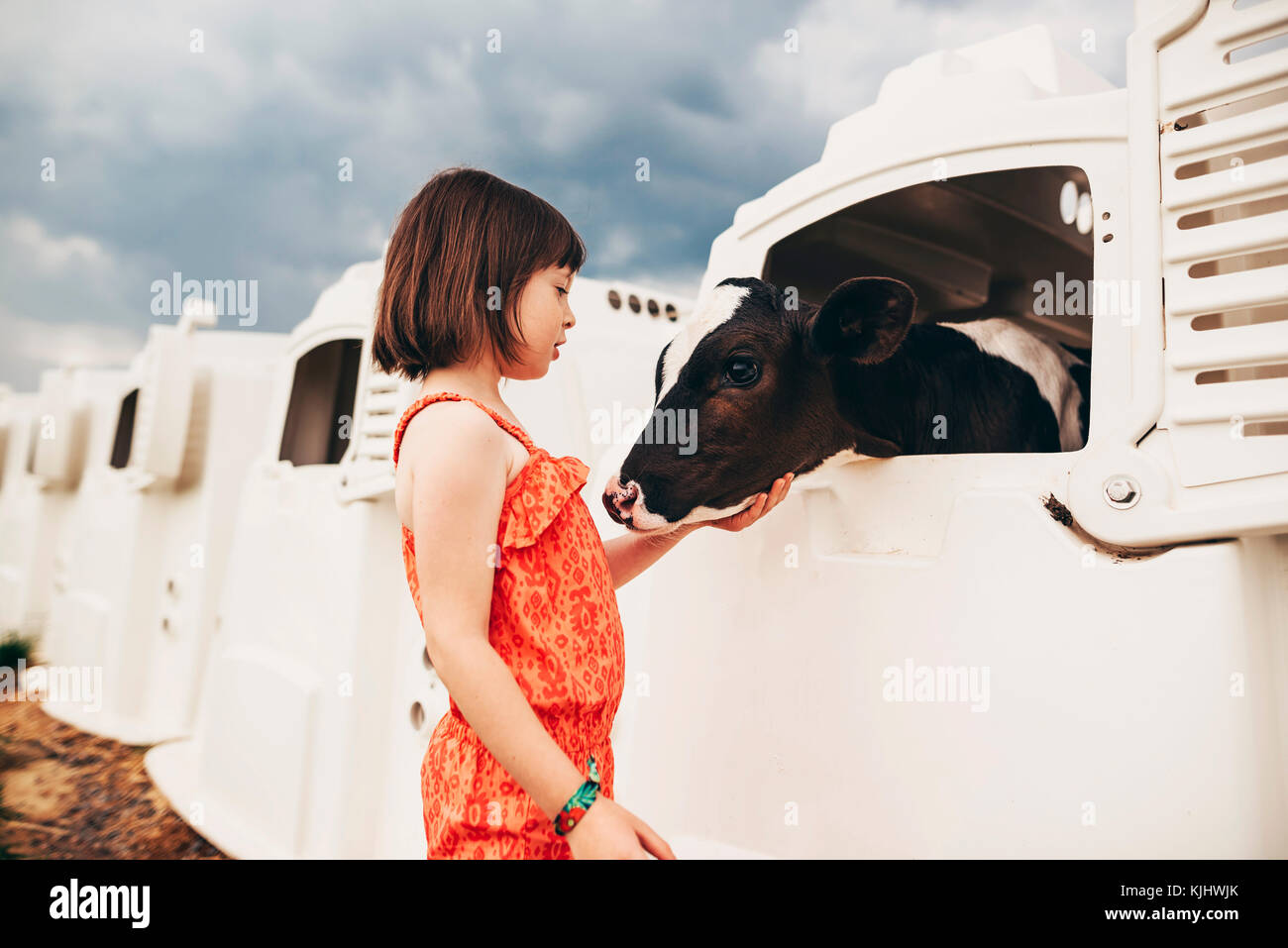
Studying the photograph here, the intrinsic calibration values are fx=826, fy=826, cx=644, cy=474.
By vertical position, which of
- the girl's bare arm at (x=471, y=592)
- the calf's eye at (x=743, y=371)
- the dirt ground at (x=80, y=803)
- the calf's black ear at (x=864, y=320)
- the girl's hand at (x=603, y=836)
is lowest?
the dirt ground at (x=80, y=803)

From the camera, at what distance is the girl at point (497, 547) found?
94 centimetres

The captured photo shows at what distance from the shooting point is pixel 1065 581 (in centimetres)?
142

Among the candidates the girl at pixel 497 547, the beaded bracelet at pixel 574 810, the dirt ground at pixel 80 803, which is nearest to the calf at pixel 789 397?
the girl at pixel 497 547

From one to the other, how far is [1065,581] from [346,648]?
240 centimetres

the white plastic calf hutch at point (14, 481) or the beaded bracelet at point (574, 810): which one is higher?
the white plastic calf hutch at point (14, 481)

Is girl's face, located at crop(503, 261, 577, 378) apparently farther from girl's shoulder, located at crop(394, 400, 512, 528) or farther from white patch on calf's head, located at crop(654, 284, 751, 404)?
white patch on calf's head, located at crop(654, 284, 751, 404)

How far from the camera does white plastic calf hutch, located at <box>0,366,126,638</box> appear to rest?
718cm

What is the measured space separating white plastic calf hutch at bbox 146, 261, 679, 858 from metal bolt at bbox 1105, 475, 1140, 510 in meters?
1.81

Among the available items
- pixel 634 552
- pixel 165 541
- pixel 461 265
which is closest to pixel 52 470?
pixel 165 541

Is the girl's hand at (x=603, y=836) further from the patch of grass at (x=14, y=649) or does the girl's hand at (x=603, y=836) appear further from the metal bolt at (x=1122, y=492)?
the patch of grass at (x=14, y=649)

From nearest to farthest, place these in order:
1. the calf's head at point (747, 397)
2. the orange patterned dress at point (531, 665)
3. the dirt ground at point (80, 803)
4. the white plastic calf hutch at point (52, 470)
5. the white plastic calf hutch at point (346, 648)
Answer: the orange patterned dress at point (531, 665)
the calf's head at point (747, 397)
the white plastic calf hutch at point (346, 648)
the dirt ground at point (80, 803)
the white plastic calf hutch at point (52, 470)

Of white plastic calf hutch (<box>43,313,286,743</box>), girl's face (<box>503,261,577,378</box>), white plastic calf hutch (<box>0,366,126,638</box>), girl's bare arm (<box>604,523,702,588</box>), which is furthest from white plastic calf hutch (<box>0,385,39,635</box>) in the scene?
girl's face (<box>503,261,577,378</box>)

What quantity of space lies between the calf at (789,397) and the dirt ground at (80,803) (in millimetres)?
3024

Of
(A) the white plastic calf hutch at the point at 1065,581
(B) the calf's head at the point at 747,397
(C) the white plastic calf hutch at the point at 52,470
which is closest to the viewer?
(A) the white plastic calf hutch at the point at 1065,581
